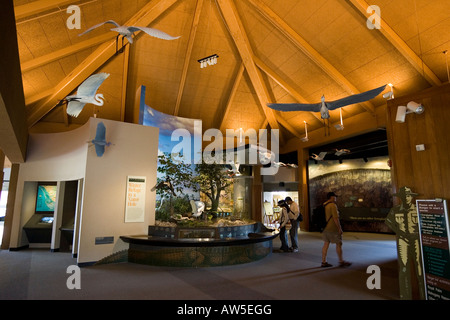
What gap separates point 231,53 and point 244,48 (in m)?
0.77

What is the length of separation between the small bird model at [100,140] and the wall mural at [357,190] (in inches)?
416

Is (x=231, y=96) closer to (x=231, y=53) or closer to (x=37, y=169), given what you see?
(x=231, y=53)

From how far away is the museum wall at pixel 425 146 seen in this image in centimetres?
349

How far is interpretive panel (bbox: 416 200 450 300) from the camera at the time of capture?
310 cm

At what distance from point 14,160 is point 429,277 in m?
10.4

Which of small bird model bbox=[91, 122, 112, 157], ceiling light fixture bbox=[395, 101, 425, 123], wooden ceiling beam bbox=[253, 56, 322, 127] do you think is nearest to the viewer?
ceiling light fixture bbox=[395, 101, 425, 123]

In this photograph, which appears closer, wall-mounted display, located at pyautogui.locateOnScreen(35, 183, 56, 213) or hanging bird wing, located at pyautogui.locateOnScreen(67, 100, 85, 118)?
hanging bird wing, located at pyautogui.locateOnScreen(67, 100, 85, 118)

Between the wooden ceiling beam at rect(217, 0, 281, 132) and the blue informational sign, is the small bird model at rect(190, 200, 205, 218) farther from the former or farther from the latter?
the wooden ceiling beam at rect(217, 0, 281, 132)

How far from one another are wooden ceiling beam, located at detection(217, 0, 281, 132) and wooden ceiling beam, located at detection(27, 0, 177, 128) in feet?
5.89

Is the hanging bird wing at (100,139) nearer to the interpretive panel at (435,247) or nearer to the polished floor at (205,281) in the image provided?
the polished floor at (205,281)

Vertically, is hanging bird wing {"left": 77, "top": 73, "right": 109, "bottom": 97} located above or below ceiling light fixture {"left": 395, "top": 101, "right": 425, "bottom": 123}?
above

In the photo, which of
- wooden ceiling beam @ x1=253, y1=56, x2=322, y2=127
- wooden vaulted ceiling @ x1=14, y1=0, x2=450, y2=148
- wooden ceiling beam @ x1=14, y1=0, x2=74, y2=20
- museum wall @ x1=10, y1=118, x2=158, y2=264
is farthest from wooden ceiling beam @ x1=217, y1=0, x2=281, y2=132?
museum wall @ x1=10, y1=118, x2=158, y2=264

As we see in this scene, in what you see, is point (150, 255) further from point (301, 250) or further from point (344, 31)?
point (344, 31)

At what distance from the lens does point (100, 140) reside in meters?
5.93
